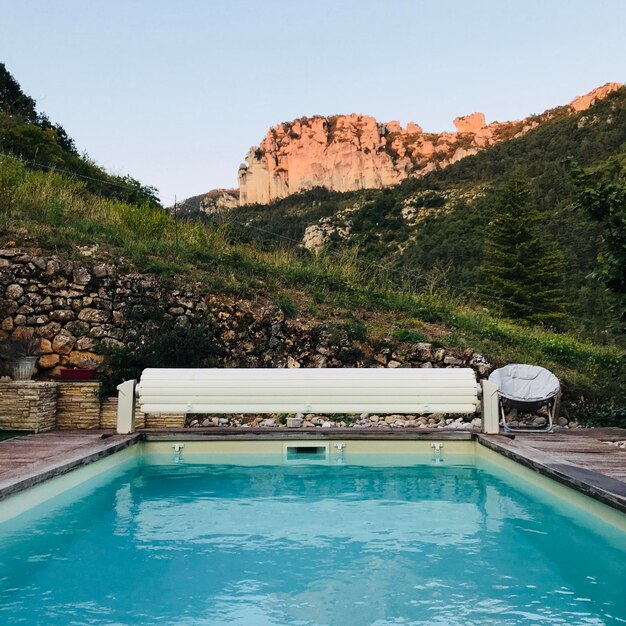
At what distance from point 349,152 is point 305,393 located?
2773 inches

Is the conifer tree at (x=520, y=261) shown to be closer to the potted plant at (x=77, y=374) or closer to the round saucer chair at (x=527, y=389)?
the round saucer chair at (x=527, y=389)

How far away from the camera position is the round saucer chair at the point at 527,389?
263 inches

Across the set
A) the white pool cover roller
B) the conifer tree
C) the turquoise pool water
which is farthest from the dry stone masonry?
the conifer tree

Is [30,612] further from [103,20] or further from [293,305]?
[103,20]

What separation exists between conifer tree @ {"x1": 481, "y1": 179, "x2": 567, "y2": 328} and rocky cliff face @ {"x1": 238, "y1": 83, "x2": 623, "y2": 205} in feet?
135

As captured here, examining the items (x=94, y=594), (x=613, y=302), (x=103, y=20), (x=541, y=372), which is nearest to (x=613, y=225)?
(x=613, y=302)

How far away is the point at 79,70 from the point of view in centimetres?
1288

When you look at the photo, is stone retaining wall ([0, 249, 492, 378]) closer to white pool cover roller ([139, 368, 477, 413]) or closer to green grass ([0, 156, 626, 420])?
green grass ([0, 156, 626, 420])

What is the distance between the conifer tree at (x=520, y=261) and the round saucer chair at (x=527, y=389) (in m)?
14.6

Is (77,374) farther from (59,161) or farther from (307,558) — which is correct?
(59,161)

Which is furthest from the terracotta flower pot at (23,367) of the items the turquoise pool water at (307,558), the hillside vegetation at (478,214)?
the hillside vegetation at (478,214)

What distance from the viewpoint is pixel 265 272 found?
9.61 m

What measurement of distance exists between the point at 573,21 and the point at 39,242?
1079cm

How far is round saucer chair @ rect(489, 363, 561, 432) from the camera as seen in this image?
667 centimetres
